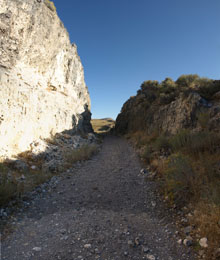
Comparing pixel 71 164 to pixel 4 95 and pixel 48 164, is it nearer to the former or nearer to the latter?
pixel 48 164

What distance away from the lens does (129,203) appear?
13.5 feet

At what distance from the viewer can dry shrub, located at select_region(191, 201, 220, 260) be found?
7.29 feet

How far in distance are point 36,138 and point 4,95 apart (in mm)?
3116

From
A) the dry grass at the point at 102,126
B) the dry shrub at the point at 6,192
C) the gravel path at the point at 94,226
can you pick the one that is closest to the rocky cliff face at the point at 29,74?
the dry shrub at the point at 6,192

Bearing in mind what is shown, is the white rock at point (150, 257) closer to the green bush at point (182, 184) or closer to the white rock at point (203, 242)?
the white rock at point (203, 242)

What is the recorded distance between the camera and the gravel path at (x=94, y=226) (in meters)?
2.38

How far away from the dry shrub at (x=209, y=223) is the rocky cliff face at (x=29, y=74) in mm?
7209

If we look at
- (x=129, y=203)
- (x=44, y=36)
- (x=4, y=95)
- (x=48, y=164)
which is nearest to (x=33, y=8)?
(x=44, y=36)

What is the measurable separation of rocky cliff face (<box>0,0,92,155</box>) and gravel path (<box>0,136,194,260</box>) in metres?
3.92

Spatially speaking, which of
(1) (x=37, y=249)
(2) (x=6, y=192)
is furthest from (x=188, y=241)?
(2) (x=6, y=192)

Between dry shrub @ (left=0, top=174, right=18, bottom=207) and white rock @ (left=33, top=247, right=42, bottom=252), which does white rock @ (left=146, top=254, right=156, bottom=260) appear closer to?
white rock @ (left=33, top=247, right=42, bottom=252)

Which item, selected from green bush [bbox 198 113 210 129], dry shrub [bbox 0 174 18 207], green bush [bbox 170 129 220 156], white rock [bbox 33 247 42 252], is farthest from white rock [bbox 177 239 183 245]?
green bush [bbox 198 113 210 129]

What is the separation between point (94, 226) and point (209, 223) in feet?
7.32

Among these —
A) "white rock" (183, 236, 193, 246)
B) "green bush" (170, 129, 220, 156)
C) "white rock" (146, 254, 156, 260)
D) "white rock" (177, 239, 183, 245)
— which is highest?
"green bush" (170, 129, 220, 156)
